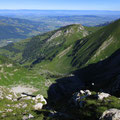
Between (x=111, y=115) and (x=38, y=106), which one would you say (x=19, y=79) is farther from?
(x=111, y=115)

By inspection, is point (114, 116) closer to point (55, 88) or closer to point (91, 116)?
point (91, 116)

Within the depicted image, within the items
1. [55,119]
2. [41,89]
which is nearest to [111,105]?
[55,119]

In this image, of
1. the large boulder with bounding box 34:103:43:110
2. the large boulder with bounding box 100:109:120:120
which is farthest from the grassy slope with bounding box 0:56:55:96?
the large boulder with bounding box 100:109:120:120

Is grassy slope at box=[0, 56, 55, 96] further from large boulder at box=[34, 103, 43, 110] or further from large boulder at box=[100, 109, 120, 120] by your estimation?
large boulder at box=[100, 109, 120, 120]

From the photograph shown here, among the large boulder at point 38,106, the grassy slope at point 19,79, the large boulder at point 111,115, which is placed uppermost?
the large boulder at point 111,115

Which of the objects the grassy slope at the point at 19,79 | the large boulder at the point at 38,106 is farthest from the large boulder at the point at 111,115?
the grassy slope at the point at 19,79

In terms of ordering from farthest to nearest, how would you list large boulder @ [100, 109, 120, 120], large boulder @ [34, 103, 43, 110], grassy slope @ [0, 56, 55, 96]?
1. grassy slope @ [0, 56, 55, 96]
2. large boulder @ [34, 103, 43, 110]
3. large boulder @ [100, 109, 120, 120]

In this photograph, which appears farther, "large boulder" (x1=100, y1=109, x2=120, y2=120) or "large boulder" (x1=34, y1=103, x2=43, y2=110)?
"large boulder" (x1=34, y1=103, x2=43, y2=110)

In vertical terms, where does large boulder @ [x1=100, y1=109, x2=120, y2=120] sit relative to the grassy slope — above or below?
above

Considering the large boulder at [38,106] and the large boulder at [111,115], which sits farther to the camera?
the large boulder at [38,106]

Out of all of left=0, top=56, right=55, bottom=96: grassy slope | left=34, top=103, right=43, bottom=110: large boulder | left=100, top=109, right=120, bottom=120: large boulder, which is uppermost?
left=100, top=109, right=120, bottom=120: large boulder

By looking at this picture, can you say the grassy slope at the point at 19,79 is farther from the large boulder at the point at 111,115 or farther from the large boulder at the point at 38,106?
the large boulder at the point at 111,115

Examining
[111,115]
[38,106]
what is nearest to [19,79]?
[38,106]

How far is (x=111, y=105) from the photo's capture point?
33.1 metres
